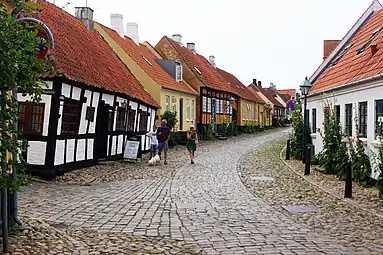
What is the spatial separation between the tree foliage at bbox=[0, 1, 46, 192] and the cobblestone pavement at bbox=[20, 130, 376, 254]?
8.50 feet

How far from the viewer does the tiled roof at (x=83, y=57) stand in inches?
629

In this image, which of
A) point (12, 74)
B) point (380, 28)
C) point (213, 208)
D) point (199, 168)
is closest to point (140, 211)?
point (213, 208)

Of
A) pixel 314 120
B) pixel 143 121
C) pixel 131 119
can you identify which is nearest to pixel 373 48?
pixel 314 120

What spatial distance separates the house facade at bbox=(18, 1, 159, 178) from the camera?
46.4 feet

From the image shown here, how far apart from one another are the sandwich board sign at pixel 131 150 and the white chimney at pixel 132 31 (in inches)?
641

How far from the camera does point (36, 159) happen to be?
1413 centimetres

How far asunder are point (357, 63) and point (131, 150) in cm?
915

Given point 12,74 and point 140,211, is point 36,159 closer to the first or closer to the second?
point 140,211

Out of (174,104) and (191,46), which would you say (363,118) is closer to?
(174,104)

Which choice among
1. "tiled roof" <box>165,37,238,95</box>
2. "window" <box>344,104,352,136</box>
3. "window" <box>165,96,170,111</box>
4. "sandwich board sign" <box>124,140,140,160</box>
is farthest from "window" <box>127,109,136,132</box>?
"tiled roof" <box>165,37,238,95</box>

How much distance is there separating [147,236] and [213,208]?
2836 millimetres

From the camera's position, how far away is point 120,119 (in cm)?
2094

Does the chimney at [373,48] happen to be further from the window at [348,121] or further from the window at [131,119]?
the window at [131,119]

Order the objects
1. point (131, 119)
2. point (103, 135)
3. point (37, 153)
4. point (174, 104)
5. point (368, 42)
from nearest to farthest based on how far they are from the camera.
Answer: point (37, 153) → point (368, 42) → point (103, 135) → point (131, 119) → point (174, 104)
